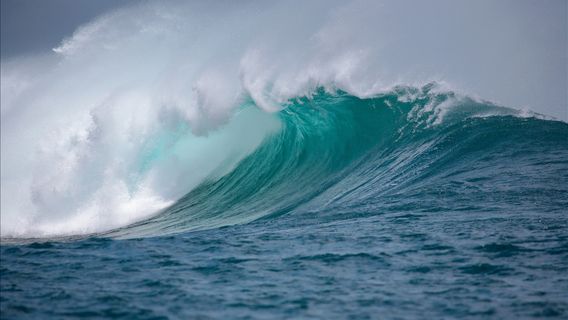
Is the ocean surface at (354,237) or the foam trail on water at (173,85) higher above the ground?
the foam trail on water at (173,85)

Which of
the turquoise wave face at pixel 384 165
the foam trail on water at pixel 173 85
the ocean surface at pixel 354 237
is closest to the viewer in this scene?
the ocean surface at pixel 354 237

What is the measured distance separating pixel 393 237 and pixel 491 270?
4.89 feet

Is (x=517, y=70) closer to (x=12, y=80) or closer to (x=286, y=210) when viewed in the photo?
(x=286, y=210)

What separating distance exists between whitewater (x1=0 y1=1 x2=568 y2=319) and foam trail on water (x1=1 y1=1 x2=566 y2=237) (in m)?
0.06

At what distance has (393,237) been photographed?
6484 millimetres

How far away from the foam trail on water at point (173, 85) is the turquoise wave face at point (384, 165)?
629 mm

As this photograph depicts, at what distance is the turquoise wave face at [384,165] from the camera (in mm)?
8383

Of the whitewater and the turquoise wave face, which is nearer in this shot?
the whitewater

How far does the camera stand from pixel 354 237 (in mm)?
6598

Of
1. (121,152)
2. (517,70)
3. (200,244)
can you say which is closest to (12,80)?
(121,152)

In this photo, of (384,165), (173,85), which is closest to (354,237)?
(384,165)

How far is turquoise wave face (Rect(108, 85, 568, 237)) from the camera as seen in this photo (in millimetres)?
8383

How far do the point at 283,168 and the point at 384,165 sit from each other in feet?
8.06

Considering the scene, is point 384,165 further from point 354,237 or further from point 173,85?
point 173,85
